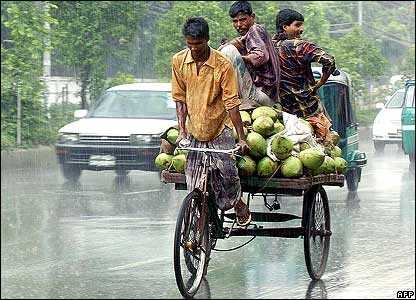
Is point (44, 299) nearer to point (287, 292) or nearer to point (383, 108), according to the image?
point (287, 292)

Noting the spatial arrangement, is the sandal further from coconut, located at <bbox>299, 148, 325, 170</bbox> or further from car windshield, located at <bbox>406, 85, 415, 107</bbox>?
car windshield, located at <bbox>406, 85, 415, 107</bbox>

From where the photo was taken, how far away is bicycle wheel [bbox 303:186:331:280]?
7.90m

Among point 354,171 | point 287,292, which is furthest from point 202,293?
point 354,171

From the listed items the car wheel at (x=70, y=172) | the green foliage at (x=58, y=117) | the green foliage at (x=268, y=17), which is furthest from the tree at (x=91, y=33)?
the car wheel at (x=70, y=172)

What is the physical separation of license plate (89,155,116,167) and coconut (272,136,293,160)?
28.1 feet

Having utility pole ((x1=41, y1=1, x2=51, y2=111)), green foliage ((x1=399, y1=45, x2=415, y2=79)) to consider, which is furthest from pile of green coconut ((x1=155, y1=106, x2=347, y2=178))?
green foliage ((x1=399, y1=45, x2=415, y2=79))

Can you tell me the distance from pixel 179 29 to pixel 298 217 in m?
15.5

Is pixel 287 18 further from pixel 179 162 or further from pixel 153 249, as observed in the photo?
pixel 153 249

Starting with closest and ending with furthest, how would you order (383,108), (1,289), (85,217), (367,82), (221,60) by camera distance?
(221,60) < (1,289) < (85,217) < (383,108) < (367,82)

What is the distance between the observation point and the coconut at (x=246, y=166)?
24.2 feet

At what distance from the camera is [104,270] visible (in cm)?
885

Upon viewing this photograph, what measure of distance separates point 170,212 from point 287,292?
5433mm

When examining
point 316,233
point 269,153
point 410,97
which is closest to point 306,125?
point 269,153

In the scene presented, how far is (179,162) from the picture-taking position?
747 centimetres
